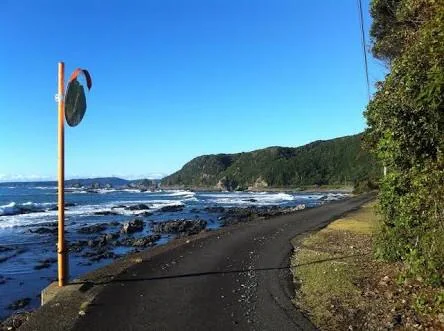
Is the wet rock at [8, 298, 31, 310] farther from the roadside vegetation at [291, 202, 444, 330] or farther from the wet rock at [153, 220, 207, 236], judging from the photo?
the wet rock at [153, 220, 207, 236]

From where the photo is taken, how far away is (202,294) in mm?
9086

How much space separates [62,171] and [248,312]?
4120mm

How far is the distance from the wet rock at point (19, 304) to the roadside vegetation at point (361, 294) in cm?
694

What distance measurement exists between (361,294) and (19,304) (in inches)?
350

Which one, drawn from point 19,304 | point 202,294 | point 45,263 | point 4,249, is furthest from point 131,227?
point 202,294

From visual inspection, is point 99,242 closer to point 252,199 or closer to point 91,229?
point 91,229

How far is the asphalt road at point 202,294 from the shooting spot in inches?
291

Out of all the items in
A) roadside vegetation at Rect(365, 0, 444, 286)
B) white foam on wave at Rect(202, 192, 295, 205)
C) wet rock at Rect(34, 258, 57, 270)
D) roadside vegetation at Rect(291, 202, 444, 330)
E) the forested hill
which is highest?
the forested hill

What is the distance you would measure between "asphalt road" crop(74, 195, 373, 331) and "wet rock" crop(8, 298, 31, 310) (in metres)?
3.49

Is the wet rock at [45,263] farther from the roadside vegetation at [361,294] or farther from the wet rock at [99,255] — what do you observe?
the roadside vegetation at [361,294]

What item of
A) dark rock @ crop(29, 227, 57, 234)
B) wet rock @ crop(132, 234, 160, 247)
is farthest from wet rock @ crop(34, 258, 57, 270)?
dark rock @ crop(29, 227, 57, 234)

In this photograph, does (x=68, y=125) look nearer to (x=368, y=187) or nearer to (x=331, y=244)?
(x=331, y=244)

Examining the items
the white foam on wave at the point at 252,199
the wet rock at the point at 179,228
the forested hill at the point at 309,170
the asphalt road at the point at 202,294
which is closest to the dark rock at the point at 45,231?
the wet rock at the point at 179,228

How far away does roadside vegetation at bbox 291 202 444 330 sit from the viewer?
7129mm
